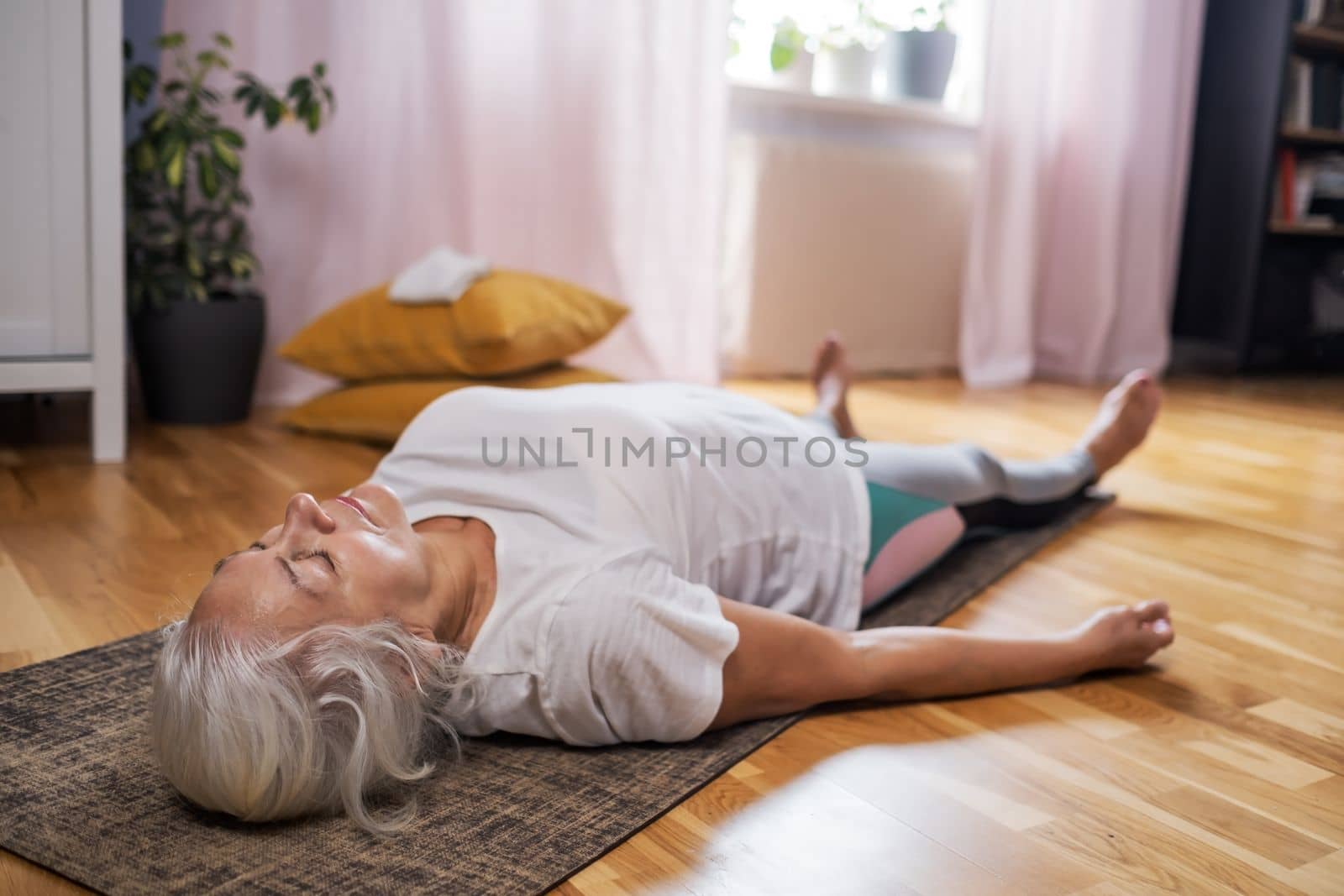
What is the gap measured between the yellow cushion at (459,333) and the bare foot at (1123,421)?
3.36 feet

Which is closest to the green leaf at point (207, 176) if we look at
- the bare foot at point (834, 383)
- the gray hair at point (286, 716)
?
the bare foot at point (834, 383)

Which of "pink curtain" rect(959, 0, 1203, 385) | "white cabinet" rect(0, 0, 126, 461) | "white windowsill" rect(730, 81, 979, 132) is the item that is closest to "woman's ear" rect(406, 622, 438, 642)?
"white cabinet" rect(0, 0, 126, 461)

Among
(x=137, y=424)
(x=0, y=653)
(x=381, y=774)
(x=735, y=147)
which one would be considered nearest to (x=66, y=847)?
(x=381, y=774)

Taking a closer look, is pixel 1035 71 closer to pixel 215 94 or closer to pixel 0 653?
pixel 215 94

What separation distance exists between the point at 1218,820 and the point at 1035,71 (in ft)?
10.1

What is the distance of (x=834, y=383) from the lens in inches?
87.0

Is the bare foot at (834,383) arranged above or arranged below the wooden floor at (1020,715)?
above

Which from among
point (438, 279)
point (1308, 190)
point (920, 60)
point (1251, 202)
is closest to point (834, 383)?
point (438, 279)

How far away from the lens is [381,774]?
0.94 metres

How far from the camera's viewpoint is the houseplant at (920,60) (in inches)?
141

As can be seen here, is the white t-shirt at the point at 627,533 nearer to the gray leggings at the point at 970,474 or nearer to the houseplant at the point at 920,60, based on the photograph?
the gray leggings at the point at 970,474

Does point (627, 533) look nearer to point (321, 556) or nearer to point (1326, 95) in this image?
point (321, 556)

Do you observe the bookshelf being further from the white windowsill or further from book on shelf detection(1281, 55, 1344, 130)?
the white windowsill

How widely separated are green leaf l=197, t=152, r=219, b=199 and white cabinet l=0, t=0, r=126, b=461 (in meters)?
0.26
